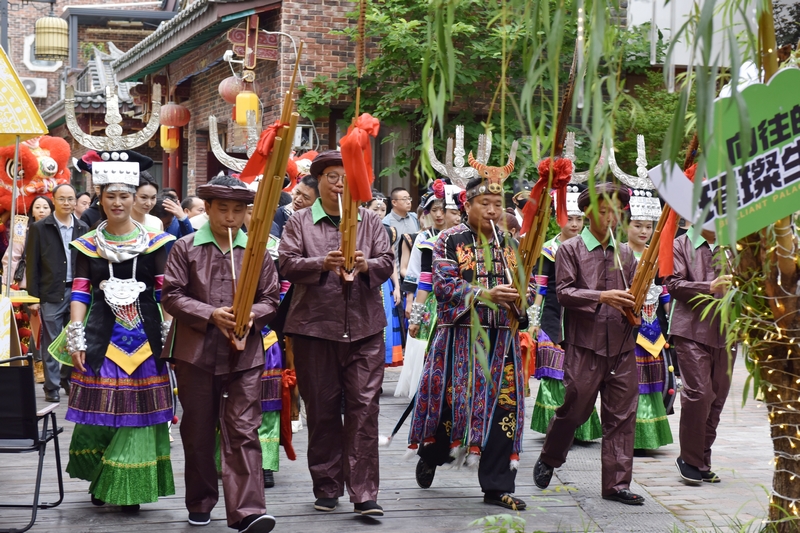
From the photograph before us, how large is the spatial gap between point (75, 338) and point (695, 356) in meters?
3.74

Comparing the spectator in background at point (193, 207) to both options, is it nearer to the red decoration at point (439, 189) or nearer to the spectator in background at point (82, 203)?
A: the spectator in background at point (82, 203)

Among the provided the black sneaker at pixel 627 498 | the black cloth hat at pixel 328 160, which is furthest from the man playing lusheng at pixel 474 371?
the black cloth hat at pixel 328 160

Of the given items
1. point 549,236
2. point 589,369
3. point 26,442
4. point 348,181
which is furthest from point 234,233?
point 549,236

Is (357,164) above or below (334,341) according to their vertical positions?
above

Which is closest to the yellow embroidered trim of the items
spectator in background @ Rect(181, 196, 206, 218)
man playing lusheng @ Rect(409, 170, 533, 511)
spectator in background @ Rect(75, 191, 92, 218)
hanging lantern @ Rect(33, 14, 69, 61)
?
man playing lusheng @ Rect(409, 170, 533, 511)

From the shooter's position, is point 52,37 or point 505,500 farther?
point 52,37

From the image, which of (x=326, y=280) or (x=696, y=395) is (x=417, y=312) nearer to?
(x=326, y=280)

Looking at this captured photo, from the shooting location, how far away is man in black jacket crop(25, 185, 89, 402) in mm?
9492

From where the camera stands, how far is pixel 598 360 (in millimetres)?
6094

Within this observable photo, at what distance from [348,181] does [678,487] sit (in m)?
2.96

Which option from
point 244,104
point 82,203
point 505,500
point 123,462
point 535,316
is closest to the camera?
point 123,462

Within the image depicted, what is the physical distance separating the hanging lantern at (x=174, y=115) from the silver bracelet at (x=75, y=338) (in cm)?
1293

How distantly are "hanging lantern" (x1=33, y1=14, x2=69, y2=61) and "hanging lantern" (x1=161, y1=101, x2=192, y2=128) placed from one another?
6.05 metres

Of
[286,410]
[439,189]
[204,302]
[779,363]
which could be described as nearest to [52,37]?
[439,189]
